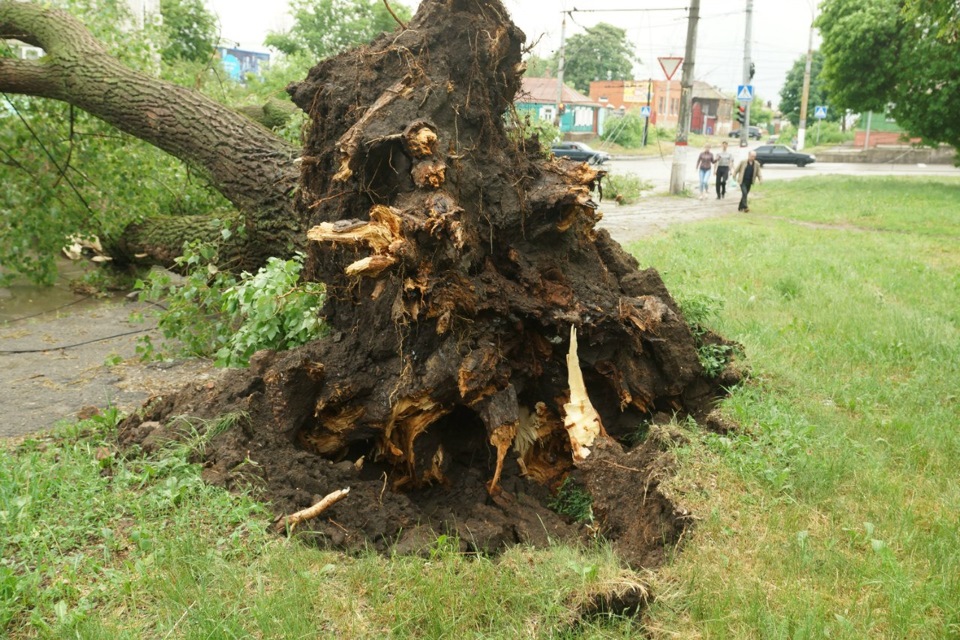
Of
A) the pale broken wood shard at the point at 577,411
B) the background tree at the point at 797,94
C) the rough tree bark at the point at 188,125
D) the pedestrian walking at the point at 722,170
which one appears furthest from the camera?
the background tree at the point at 797,94

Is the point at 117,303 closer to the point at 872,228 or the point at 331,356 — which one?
the point at 331,356

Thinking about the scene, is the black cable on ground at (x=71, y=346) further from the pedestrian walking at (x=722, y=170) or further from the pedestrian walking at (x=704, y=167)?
the pedestrian walking at (x=704, y=167)

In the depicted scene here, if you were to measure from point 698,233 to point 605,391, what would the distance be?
9.11 metres

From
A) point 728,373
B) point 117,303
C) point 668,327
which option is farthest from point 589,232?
point 117,303

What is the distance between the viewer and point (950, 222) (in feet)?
50.9

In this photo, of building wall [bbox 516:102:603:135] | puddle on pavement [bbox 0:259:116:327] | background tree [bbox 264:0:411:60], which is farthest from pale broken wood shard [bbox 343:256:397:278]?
building wall [bbox 516:102:603:135]

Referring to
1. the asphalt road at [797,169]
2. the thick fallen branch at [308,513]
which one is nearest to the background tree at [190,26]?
the asphalt road at [797,169]

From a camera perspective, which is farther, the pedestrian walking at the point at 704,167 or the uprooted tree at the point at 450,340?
the pedestrian walking at the point at 704,167

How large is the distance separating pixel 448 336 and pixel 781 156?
41.1 metres

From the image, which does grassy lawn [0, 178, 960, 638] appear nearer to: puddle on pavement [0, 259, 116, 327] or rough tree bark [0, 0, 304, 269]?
rough tree bark [0, 0, 304, 269]

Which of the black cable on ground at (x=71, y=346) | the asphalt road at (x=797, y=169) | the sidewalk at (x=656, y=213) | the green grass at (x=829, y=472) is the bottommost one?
the black cable on ground at (x=71, y=346)

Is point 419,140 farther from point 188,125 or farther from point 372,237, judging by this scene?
point 188,125

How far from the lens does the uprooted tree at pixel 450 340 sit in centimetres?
392

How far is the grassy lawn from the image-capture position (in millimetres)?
2951
